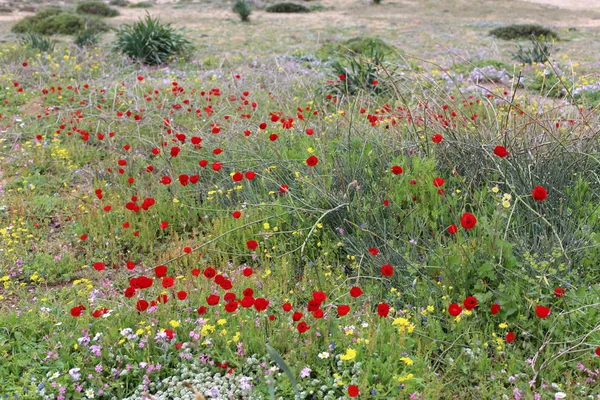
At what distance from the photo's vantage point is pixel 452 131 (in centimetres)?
457

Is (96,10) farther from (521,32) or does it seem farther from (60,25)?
(521,32)

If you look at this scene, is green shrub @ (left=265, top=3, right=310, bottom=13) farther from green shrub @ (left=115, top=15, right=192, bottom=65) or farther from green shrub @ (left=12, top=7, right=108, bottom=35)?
green shrub @ (left=115, top=15, right=192, bottom=65)

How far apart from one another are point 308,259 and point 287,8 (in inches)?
711

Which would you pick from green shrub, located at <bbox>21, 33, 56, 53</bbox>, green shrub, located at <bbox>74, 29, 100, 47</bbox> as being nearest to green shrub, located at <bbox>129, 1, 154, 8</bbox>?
green shrub, located at <bbox>74, 29, 100, 47</bbox>

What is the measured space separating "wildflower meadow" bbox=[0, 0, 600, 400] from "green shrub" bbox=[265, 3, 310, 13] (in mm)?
13812

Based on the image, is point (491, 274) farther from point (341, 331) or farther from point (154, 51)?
point (154, 51)

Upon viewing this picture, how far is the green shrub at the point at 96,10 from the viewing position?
19.2 metres

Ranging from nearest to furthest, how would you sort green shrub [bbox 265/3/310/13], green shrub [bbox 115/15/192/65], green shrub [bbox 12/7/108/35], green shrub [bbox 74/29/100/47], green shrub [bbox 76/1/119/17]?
green shrub [bbox 115/15/192/65] < green shrub [bbox 74/29/100/47] < green shrub [bbox 12/7/108/35] < green shrub [bbox 76/1/119/17] < green shrub [bbox 265/3/310/13]

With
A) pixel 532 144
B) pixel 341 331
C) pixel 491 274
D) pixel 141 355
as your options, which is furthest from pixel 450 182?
pixel 141 355

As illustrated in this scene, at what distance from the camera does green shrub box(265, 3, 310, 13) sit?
66.9 feet

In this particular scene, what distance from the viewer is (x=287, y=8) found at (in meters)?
20.6

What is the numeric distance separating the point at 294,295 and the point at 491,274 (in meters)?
1.18

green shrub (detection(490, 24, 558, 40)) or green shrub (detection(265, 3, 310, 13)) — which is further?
green shrub (detection(265, 3, 310, 13))

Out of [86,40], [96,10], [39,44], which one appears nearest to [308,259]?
[39,44]
